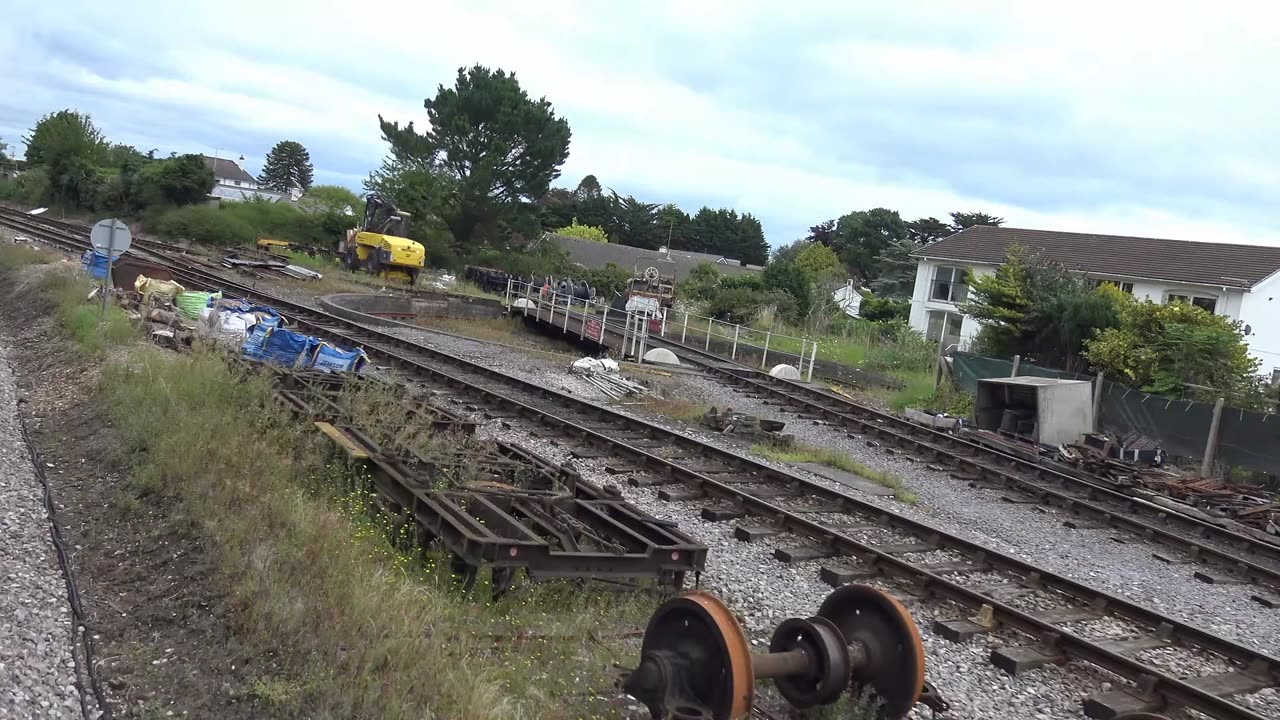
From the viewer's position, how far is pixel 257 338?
14500 mm

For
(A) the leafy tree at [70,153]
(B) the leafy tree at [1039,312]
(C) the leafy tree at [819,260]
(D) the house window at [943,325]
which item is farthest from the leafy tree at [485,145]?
(B) the leafy tree at [1039,312]

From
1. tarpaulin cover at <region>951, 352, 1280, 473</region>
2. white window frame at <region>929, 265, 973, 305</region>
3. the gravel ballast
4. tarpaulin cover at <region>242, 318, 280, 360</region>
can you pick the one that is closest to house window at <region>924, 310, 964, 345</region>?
white window frame at <region>929, 265, 973, 305</region>

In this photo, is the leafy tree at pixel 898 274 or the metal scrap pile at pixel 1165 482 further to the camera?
the leafy tree at pixel 898 274

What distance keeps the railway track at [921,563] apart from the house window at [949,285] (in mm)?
28521

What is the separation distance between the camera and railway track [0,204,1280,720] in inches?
258

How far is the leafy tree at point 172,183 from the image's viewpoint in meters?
47.3

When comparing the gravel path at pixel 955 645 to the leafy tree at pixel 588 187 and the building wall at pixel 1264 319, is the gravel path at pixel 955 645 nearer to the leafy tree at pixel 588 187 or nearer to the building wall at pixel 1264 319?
the building wall at pixel 1264 319

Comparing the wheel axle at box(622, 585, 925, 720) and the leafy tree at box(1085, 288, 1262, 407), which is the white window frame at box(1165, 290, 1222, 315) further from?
the wheel axle at box(622, 585, 925, 720)

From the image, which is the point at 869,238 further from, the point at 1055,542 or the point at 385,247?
the point at 1055,542

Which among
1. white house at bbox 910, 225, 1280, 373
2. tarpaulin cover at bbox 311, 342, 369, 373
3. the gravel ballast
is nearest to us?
the gravel ballast

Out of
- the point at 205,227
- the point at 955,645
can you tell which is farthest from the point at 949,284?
the point at 955,645

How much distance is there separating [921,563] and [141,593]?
20.8 ft

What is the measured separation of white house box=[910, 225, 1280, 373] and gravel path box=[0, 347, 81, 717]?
78.3 ft

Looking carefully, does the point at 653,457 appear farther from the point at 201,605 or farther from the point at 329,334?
the point at 329,334
